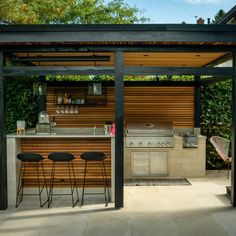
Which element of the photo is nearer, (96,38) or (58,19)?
(96,38)

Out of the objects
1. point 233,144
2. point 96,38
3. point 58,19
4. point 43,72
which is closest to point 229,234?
point 233,144

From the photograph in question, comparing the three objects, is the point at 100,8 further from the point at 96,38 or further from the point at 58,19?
the point at 96,38

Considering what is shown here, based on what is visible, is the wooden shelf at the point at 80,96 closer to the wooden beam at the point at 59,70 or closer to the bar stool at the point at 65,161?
the bar stool at the point at 65,161

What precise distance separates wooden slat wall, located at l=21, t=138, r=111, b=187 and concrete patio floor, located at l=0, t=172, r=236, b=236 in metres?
0.44

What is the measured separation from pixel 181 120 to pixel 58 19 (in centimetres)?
948

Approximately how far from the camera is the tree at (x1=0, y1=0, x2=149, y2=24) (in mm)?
12844

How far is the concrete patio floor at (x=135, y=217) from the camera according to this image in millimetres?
4945

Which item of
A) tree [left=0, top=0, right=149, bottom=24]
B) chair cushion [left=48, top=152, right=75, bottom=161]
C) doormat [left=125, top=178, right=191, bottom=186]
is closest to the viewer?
chair cushion [left=48, top=152, right=75, bottom=161]

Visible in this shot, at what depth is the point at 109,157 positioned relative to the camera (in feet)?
22.1

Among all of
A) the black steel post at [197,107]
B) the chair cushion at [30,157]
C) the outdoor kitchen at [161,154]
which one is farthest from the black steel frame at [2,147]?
the black steel post at [197,107]

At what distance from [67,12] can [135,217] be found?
42.2 ft

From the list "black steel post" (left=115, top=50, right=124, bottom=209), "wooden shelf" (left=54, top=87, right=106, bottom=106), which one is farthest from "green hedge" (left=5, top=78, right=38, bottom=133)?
"black steel post" (left=115, top=50, right=124, bottom=209)

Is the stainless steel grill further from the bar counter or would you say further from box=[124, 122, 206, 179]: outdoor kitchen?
the bar counter

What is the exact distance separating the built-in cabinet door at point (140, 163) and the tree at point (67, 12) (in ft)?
23.5
